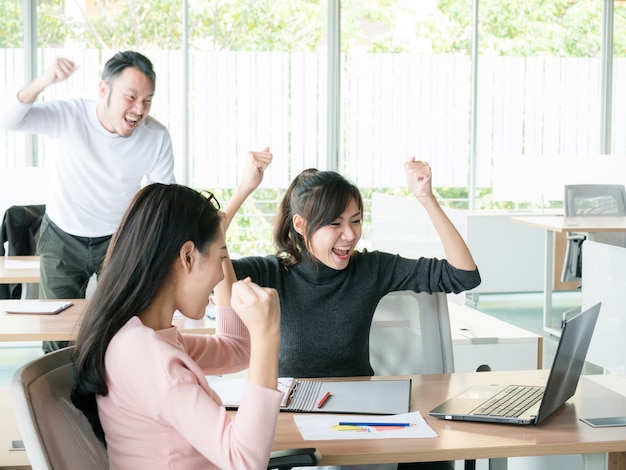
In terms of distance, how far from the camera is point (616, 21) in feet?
28.9

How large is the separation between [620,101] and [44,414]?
322 inches

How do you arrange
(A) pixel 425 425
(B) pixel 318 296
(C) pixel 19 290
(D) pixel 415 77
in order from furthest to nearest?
(D) pixel 415 77, (C) pixel 19 290, (B) pixel 318 296, (A) pixel 425 425

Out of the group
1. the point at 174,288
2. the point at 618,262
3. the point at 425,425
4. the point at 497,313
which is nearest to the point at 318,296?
the point at 425,425

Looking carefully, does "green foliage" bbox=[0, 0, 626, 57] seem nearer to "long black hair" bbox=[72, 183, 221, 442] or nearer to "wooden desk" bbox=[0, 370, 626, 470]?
"wooden desk" bbox=[0, 370, 626, 470]

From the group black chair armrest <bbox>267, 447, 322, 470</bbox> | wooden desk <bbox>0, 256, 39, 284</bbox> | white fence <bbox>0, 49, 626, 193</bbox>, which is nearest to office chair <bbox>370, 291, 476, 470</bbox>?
black chair armrest <bbox>267, 447, 322, 470</bbox>

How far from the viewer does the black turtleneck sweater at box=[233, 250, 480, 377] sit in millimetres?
2672

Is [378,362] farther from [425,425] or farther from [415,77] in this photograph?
[415,77]

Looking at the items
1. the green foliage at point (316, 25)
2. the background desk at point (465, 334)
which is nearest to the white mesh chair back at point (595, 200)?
the green foliage at point (316, 25)

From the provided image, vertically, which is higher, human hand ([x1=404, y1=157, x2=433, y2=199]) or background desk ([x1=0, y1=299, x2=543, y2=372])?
human hand ([x1=404, y1=157, x2=433, y2=199])

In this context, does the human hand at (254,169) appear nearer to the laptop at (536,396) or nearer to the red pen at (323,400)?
the red pen at (323,400)

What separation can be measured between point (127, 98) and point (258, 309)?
94.0 inches

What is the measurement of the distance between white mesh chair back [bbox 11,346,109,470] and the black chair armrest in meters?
0.32

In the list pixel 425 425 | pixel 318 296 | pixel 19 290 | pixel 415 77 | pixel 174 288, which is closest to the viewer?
pixel 174 288

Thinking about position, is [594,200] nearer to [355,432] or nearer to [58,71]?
[58,71]
